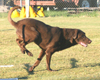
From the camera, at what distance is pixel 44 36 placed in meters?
4.26

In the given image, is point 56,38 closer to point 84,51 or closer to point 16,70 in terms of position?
point 16,70

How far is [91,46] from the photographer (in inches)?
298

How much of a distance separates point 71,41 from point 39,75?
922 mm

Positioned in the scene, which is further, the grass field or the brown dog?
the grass field

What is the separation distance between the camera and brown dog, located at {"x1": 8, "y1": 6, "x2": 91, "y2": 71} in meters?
4.05

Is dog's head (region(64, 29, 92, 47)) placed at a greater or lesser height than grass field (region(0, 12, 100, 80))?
greater

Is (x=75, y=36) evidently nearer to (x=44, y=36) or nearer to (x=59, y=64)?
(x=44, y=36)

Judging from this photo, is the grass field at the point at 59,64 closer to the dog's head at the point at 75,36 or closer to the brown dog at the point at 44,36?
the brown dog at the point at 44,36

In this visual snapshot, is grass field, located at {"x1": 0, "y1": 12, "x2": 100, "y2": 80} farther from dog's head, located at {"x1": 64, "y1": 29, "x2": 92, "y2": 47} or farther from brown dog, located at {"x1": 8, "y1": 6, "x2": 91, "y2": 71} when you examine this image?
dog's head, located at {"x1": 64, "y1": 29, "x2": 92, "y2": 47}

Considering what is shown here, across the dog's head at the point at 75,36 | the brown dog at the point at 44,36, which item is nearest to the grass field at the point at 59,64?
the brown dog at the point at 44,36

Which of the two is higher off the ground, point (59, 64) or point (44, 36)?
point (44, 36)

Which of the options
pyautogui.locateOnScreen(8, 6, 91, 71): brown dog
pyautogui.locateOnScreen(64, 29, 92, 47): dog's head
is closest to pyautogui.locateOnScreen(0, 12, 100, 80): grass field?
pyautogui.locateOnScreen(8, 6, 91, 71): brown dog

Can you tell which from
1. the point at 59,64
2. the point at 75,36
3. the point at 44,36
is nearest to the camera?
the point at 44,36

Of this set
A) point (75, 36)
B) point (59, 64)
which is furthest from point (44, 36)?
point (59, 64)
